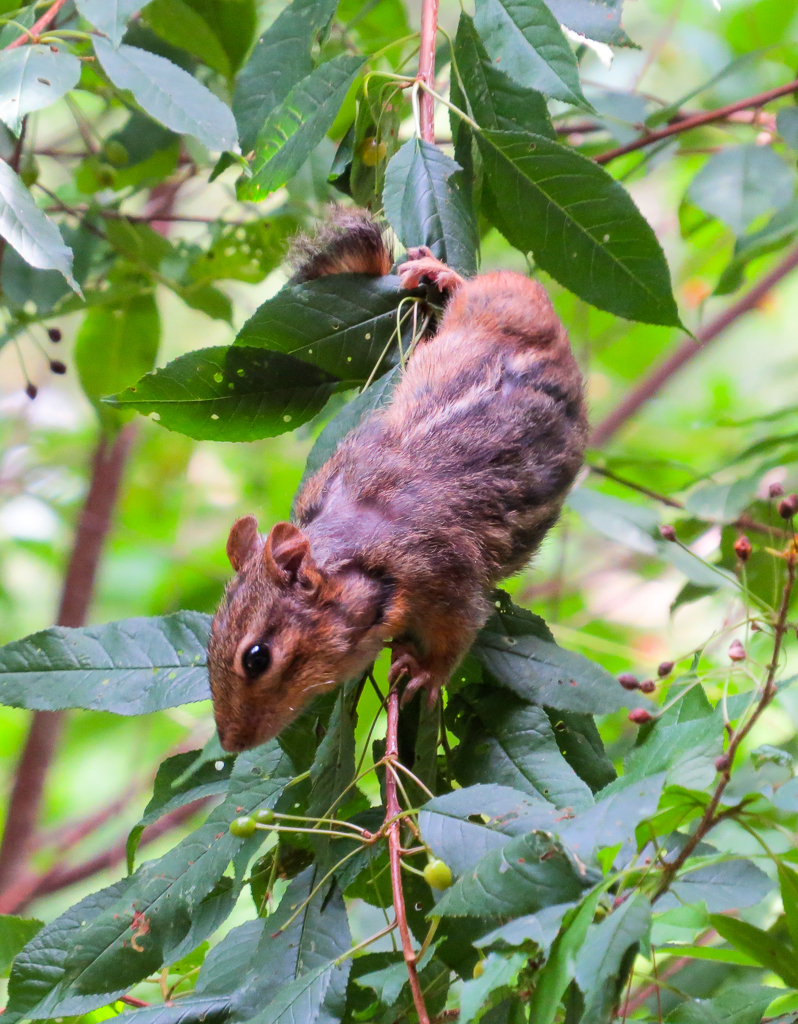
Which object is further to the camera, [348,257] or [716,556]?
[716,556]

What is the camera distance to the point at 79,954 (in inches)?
54.4

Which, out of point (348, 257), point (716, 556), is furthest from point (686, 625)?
point (348, 257)

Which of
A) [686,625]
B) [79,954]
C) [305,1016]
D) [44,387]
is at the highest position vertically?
[305,1016]

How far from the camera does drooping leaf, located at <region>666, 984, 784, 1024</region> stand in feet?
4.19

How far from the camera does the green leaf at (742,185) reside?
226 cm

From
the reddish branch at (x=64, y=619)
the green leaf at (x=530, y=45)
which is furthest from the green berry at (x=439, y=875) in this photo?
the reddish branch at (x=64, y=619)

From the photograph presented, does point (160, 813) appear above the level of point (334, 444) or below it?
below

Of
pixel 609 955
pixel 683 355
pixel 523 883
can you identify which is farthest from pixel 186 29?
pixel 683 355

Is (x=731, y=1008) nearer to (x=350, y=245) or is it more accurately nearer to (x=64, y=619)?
(x=350, y=245)

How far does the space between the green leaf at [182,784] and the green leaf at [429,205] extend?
0.99 meters

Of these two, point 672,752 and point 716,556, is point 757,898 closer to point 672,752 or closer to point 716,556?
point 672,752

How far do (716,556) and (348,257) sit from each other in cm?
149

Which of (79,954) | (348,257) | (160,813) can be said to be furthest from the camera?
(348,257)

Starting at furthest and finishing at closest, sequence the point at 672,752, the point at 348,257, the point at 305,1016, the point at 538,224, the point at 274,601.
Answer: the point at 348,257, the point at 538,224, the point at 274,601, the point at 672,752, the point at 305,1016
